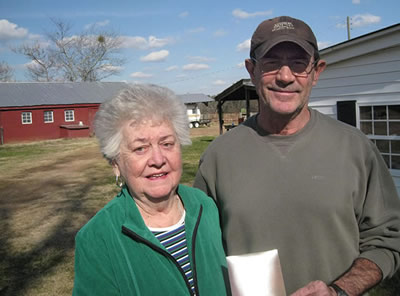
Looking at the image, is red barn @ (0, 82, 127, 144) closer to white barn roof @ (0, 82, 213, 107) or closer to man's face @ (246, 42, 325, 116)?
white barn roof @ (0, 82, 213, 107)

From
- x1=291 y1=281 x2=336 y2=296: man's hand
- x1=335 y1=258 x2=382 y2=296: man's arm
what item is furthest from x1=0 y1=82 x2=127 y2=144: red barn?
x1=291 y1=281 x2=336 y2=296: man's hand

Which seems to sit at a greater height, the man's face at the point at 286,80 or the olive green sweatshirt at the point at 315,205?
the man's face at the point at 286,80

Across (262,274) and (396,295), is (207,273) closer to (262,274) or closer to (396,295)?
(262,274)

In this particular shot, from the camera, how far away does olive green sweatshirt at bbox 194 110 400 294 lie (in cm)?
189

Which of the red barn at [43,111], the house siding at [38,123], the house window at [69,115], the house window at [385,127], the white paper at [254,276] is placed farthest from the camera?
the house window at [69,115]

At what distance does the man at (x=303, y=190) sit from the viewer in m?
1.89

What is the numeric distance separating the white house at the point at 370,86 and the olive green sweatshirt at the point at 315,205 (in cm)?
516

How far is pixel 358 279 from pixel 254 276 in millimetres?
605

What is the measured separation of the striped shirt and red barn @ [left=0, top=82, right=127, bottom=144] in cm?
2975

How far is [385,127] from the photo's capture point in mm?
6887

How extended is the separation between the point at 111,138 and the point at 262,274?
0.95 metres

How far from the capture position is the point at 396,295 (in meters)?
4.36

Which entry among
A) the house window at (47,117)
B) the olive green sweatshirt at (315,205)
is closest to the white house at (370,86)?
the olive green sweatshirt at (315,205)

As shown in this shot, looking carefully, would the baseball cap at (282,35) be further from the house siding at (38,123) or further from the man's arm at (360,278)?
the house siding at (38,123)
